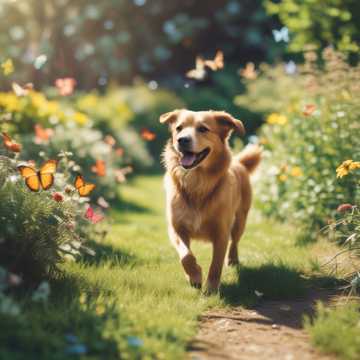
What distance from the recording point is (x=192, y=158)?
427cm

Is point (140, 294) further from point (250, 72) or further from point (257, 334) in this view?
point (250, 72)

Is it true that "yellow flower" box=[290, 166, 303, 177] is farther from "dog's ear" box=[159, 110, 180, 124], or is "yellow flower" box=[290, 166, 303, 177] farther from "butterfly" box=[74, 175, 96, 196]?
"butterfly" box=[74, 175, 96, 196]

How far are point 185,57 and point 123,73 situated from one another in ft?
7.61

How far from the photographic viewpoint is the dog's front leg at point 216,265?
402 cm

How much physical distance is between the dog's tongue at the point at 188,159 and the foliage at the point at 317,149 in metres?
1.45

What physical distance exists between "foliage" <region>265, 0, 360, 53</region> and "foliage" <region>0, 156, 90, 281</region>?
151 inches

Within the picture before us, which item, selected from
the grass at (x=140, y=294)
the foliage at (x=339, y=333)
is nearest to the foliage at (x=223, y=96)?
the grass at (x=140, y=294)

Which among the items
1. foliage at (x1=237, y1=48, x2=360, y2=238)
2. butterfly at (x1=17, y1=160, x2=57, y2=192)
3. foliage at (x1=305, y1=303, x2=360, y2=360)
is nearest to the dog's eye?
foliage at (x1=237, y1=48, x2=360, y2=238)

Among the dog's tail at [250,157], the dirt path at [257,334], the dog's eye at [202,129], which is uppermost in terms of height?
the dog's eye at [202,129]

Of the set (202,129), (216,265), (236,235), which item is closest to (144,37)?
(236,235)

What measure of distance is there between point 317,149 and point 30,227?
3.44 meters

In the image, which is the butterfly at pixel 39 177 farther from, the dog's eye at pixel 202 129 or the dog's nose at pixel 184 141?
the dog's eye at pixel 202 129

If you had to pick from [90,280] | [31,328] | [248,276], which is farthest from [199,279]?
[31,328]

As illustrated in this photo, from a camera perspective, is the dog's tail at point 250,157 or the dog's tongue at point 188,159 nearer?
the dog's tongue at point 188,159
